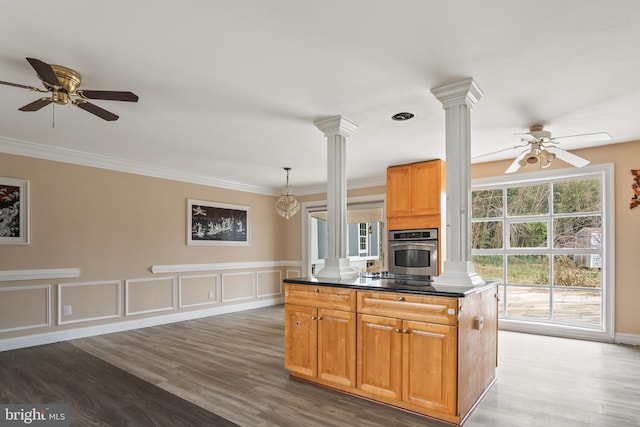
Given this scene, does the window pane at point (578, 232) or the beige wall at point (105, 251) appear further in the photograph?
the window pane at point (578, 232)

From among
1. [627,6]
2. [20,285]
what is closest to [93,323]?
[20,285]

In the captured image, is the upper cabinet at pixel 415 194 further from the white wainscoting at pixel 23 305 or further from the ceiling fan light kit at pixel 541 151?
the white wainscoting at pixel 23 305

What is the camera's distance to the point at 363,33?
2.22 metres

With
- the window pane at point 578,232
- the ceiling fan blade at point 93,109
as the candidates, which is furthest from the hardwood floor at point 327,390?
the ceiling fan blade at point 93,109

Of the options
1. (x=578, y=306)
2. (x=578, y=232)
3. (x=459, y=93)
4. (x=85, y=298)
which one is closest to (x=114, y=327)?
(x=85, y=298)

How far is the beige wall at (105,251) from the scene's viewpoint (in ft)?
15.1

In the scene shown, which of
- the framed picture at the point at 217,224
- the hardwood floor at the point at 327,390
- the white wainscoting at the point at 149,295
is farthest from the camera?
the framed picture at the point at 217,224

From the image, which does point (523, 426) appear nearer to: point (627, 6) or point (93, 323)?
point (627, 6)

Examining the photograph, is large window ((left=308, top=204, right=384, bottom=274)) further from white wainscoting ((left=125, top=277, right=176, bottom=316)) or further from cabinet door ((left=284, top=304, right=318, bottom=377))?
cabinet door ((left=284, top=304, right=318, bottom=377))

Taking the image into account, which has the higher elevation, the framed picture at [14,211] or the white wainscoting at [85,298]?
the framed picture at [14,211]

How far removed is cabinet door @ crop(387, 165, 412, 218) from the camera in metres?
5.71

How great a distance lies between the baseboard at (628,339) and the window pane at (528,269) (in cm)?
101

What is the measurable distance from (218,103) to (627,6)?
2.95m

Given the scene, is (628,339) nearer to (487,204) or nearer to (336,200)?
(487,204)
